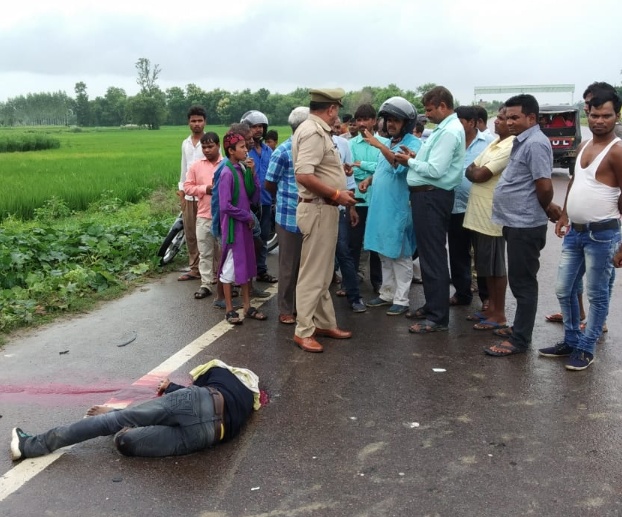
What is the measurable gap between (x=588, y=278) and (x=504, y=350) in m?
0.78

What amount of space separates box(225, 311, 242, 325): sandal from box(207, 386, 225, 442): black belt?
199 centimetres

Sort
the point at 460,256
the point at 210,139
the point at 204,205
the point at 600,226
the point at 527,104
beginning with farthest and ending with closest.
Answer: the point at 204,205
the point at 210,139
the point at 460,256
the point at 527,104
the point at 600,226

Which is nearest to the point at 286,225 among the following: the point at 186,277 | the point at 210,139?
the point at 210,139

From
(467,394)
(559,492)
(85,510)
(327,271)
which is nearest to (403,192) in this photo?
(327,271)

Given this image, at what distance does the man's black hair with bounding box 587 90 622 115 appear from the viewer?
4008mm

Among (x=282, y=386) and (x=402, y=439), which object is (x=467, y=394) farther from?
(x=282, y=386)

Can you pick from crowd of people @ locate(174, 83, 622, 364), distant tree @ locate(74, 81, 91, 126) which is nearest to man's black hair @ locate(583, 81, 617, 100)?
crowd of people @ locate(174, 83, 622, 364)

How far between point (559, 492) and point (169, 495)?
5.77 ft

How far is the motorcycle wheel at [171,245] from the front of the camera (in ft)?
24.5

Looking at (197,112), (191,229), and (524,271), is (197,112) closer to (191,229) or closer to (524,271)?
(191,229)

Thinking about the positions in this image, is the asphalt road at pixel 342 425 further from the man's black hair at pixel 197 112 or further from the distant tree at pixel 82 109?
the distant tree at pixel 82 109

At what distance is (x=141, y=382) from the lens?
418 cm

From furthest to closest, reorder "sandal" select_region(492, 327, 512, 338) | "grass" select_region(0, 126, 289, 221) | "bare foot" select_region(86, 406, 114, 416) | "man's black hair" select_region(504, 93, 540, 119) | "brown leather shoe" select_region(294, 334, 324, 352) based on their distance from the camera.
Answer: "grass" select_region(0, 126, 289, 221) → "sandal" select_region(492, 327, 512, 338) → "brown leather shoe" select_region(294, 334, 324, 352) → "man's black hair" select_region(504, 93, 540, 119) → "bare foot" select_region(86, 406, 114, 416)

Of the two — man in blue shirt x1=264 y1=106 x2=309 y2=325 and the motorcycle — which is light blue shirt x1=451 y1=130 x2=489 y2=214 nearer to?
man in blue shirt x1=264 y1=106 x2=309 y2=325
